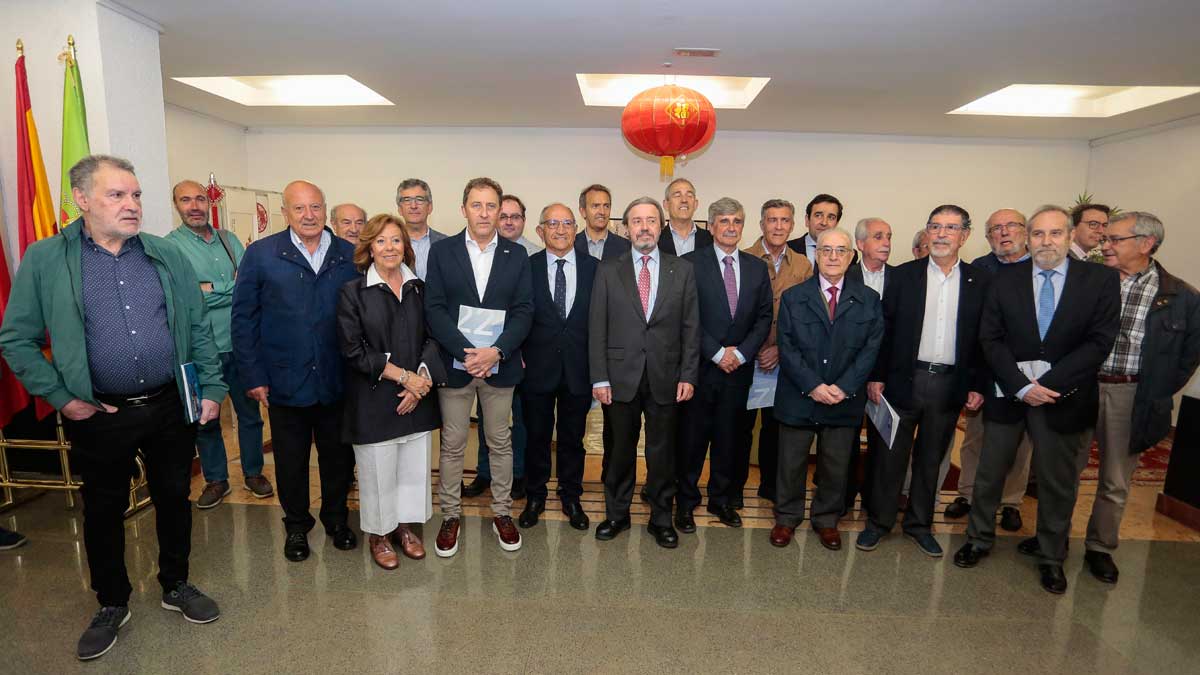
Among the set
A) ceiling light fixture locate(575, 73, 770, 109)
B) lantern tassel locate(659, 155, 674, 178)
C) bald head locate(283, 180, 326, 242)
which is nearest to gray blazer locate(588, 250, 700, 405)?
bald head locate(283, 180, 326, 242)

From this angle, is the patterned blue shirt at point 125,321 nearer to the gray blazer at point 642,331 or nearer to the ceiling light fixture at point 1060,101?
the gray blazer at point 642,331

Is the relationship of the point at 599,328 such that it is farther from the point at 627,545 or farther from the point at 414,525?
the point at 414,525

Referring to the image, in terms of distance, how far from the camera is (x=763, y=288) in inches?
130

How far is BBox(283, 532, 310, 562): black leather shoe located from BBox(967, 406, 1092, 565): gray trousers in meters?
3.45

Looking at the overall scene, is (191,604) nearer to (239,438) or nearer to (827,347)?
(239,438)

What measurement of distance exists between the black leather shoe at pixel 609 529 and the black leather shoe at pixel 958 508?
2021mm

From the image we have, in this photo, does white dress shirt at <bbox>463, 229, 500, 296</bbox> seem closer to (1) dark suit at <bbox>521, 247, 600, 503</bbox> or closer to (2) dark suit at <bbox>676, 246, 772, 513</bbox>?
(1) dark suit at <bbox>521, 247, 600, 503</bbox>

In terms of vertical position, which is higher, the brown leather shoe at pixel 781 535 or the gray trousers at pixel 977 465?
the gray trousers at pixel 977 465

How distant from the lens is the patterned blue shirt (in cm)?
226

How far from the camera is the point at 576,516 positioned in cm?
347

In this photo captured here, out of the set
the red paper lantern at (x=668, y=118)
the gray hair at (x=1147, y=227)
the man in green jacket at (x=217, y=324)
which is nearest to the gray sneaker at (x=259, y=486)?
the man in green jacket at (x=217, y=324)

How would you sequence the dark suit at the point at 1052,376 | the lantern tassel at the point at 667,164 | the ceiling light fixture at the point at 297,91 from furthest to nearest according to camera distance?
the ceiling light fixture at the point at 297,91
the lantern tassel at the point at 667,164
the dark suit at the point at 1052,376

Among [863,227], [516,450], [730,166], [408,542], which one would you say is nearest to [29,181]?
[408,542]

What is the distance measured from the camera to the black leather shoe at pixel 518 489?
380cm
